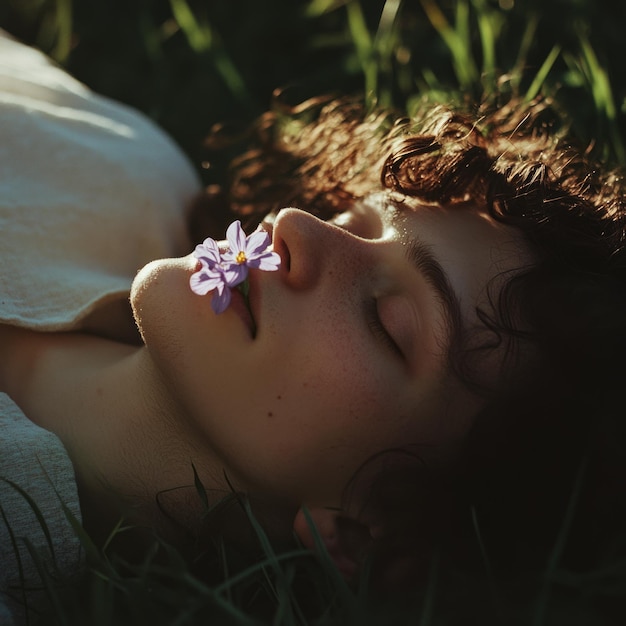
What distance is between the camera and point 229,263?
1737 millimetres

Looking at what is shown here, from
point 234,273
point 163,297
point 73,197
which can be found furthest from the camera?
point 73,197

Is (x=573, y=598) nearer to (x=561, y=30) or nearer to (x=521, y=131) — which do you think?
(x=521, y=131)

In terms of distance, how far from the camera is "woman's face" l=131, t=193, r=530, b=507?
5.69 feet

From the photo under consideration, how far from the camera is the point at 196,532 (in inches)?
73.9

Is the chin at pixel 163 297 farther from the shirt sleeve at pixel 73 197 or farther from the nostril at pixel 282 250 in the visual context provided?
the shirt sleeve at pixel 73 197

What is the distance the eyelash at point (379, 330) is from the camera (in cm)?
177

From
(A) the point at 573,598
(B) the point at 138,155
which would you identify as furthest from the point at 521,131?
(A) the point at 573,598

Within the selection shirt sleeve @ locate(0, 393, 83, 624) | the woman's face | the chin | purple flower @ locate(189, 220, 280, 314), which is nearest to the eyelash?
the woman's face

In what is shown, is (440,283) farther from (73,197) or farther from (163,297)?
(73,197)

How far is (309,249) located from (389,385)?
323 millimetres

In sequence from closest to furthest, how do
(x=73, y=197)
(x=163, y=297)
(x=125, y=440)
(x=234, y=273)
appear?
(x=234, y=273)
(x=163, y=297)
(x=125, y=440)
(x=73, y=197)

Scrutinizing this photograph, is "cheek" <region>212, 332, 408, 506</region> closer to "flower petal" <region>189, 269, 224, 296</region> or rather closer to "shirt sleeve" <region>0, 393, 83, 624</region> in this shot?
"flower petal" <region>189, 269, 224, 296</region>

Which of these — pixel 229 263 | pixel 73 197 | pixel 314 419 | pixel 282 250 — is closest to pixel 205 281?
pixel 229 263

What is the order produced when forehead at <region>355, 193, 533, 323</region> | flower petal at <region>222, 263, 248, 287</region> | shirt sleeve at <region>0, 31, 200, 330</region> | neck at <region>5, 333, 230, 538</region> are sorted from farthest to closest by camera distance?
shirt sleeve at <region>0, 31, 200, 330</region>
neck at <region>5, 333, 230, 538</region>
forehead at <region>355, 193, 533, 323</region>
flower petal at <region>222, 263, 248, 287</region>
